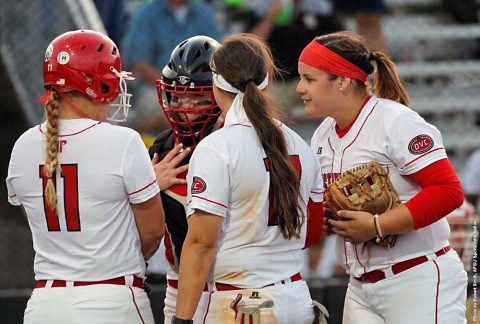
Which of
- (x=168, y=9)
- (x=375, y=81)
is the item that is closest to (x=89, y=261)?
(x=375, y=81)

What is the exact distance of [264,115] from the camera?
3.68m

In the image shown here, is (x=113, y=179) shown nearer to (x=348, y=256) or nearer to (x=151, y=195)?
(x=151, y=195)

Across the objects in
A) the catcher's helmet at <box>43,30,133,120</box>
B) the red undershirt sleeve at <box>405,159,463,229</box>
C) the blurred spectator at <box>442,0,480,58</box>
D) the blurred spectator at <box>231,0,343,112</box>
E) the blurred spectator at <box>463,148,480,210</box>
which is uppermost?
the catcher's helmet at <box>43,30,133,120</box>

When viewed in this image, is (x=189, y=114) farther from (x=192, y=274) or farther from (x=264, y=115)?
(x=192, y=274)

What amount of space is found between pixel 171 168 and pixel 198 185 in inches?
17.7

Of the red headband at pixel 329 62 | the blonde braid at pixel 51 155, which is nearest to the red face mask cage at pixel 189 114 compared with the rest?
the red headband at pixel 329 62

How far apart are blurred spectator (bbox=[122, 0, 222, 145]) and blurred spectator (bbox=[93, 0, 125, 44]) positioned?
222 mm

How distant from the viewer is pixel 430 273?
404cm

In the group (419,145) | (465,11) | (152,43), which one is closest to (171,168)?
(419,145)

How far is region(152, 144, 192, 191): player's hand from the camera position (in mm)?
3982

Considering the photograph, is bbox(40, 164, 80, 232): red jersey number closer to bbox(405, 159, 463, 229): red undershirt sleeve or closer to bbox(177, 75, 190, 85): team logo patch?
bbox(177, 75, 190, 85): team logo patch

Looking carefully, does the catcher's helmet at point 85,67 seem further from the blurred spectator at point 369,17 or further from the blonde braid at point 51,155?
the blurred spectator at point 369,17

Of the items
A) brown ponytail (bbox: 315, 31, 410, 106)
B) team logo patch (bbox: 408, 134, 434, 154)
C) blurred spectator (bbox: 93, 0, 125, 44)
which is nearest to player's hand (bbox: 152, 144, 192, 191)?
brown ponytail (bbox: 315, 31, 410, 106)

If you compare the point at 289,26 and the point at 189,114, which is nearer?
the point at 189,114
